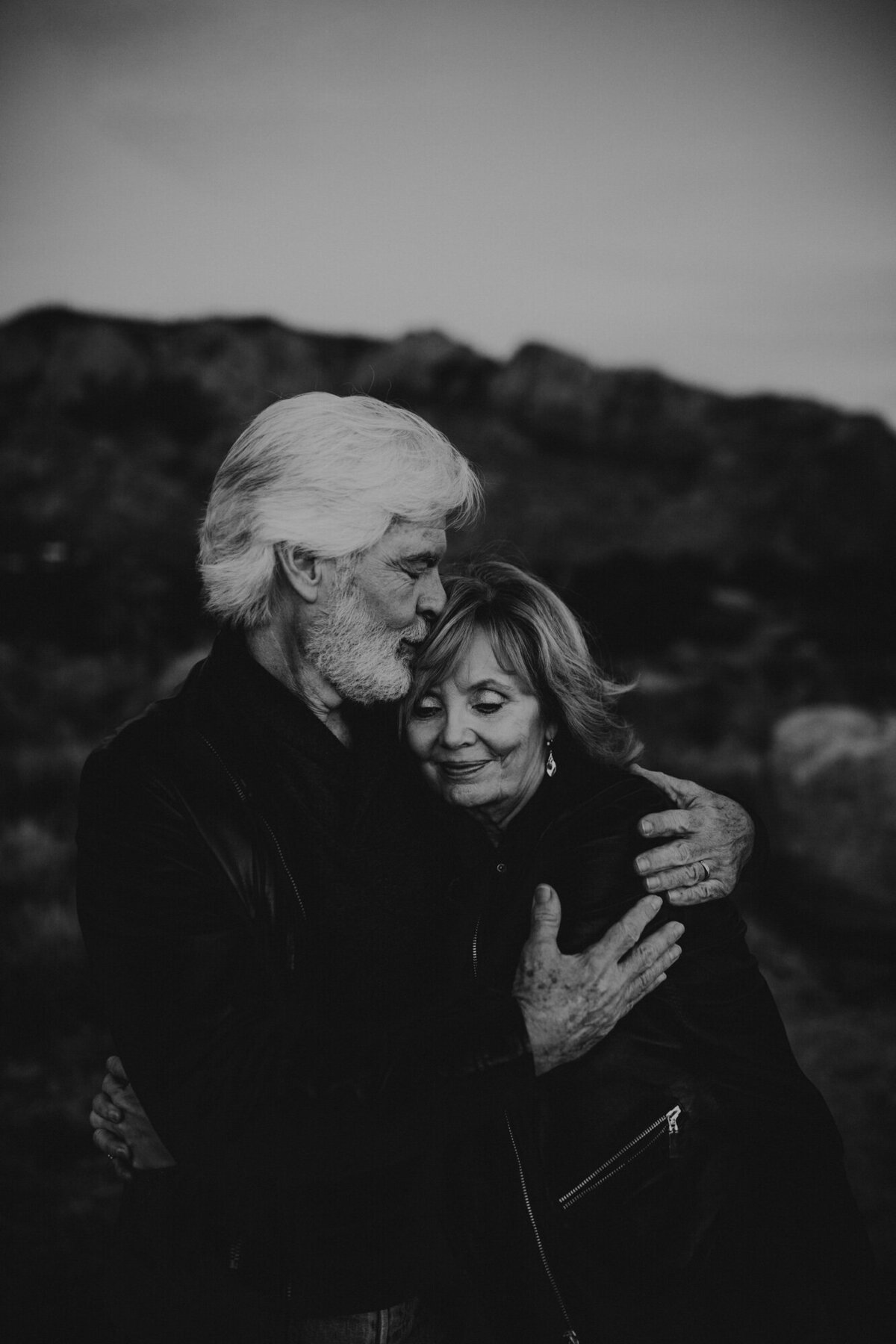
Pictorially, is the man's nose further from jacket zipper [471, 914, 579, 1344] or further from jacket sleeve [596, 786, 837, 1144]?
jacket zipper [471, 914, 579, 1344]

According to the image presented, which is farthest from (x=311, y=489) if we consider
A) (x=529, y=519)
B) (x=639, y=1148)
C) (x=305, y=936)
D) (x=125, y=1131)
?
(x=529, y=519)

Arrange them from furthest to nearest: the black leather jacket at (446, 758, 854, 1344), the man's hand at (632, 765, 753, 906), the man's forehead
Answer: the man's forehead < the man's hand at (632, 765, 753, 906) < the black leather jacket at (446, 758, 854, 1344)

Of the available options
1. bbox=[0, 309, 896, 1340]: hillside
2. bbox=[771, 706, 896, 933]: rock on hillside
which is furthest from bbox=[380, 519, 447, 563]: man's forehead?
bbox=[0, 309, 896, 1340]: hillside

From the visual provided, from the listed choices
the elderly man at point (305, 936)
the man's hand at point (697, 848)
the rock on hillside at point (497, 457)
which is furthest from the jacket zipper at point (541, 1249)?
the rock on hillside at point (497, 457)

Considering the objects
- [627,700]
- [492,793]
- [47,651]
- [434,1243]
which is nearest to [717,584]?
[627,700]

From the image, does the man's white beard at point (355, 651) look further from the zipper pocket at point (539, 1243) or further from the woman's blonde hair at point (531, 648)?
the zipper pocket at point (539, 1243)

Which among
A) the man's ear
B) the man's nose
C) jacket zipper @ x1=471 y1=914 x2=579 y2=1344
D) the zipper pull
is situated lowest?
jacket zipper @ x1=471 y1=914 x2=579 y2=1344

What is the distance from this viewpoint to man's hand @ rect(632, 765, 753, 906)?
1.69m

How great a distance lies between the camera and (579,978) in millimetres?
1488

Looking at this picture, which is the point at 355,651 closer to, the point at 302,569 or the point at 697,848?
the point at 302,569

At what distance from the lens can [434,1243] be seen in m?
1.67

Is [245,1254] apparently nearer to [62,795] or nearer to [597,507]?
[62,795]

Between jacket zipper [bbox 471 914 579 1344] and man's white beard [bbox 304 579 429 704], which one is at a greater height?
man's white beard [bbox 304 579 429 704]

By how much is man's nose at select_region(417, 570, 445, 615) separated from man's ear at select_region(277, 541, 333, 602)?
0.21 metres
